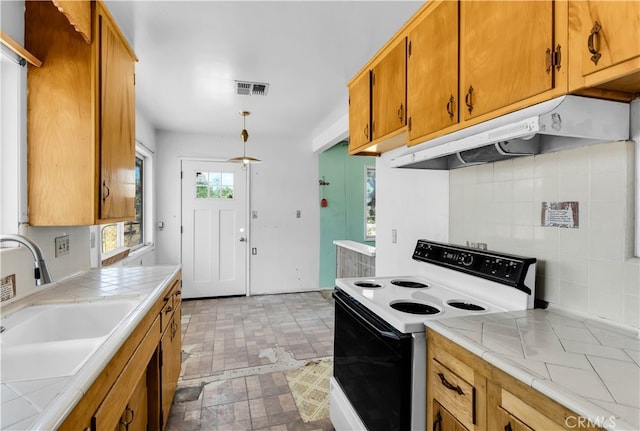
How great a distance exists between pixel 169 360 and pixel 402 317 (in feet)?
4.93

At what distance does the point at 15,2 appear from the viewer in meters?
1.54

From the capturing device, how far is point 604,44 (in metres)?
0.92

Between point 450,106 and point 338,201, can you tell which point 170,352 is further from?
point 338,201

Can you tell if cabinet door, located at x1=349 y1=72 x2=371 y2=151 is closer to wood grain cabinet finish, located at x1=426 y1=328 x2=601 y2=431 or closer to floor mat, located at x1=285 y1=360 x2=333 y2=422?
wood grain cabinet finish, located at x1=426 y1=328 x2=601 y2=431

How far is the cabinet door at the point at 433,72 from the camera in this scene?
→ 1.49 metres

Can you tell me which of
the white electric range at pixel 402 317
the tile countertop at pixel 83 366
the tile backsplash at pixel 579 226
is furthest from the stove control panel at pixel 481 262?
the tile countertop at pixel 83 366

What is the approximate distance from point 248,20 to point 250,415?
2.46 meters

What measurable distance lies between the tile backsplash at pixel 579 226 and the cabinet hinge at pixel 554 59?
421 mm

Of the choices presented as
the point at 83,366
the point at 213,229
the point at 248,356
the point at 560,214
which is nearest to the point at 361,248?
the point at 248,356

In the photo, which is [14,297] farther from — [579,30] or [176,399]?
[579,30]

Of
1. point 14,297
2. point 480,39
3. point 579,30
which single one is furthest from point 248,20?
point 14,297

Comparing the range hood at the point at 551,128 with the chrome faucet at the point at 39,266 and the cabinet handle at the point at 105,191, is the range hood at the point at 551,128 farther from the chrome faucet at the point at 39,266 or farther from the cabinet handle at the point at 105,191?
the cabinet handle at the point at 105,191

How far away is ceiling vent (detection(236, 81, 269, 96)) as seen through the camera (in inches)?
115

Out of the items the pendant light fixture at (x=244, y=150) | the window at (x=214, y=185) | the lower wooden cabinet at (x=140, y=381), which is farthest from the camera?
the window at (x=214, y=185)
